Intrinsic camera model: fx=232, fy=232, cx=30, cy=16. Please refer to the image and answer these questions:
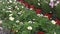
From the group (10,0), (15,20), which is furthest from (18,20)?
(10,0)

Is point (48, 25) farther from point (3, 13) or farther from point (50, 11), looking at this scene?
point (50, 11)

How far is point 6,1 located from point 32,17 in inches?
79.5

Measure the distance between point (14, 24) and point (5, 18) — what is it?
2.13 feet

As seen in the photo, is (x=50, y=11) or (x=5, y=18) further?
(x=50, y=11)

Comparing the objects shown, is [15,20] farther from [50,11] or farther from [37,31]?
[50,11]

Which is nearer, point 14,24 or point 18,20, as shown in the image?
point 14,24

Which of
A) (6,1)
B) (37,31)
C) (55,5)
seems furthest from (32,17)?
(6,1)

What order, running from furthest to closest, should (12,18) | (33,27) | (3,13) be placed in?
(3,13) → (12,18) → (33,27)

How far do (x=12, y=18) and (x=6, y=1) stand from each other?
210 centimetres

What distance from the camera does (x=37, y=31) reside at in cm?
442

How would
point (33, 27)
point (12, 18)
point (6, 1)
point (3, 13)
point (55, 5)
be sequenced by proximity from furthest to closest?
point (6, 1) < point (55, 5) < point (3, 13) < point (12, 18) < point (33, 27)

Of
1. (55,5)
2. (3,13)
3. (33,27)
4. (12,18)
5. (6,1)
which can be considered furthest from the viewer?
(6,1)

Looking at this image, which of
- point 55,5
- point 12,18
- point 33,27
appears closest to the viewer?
point 33,27

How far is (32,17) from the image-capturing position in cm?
503
